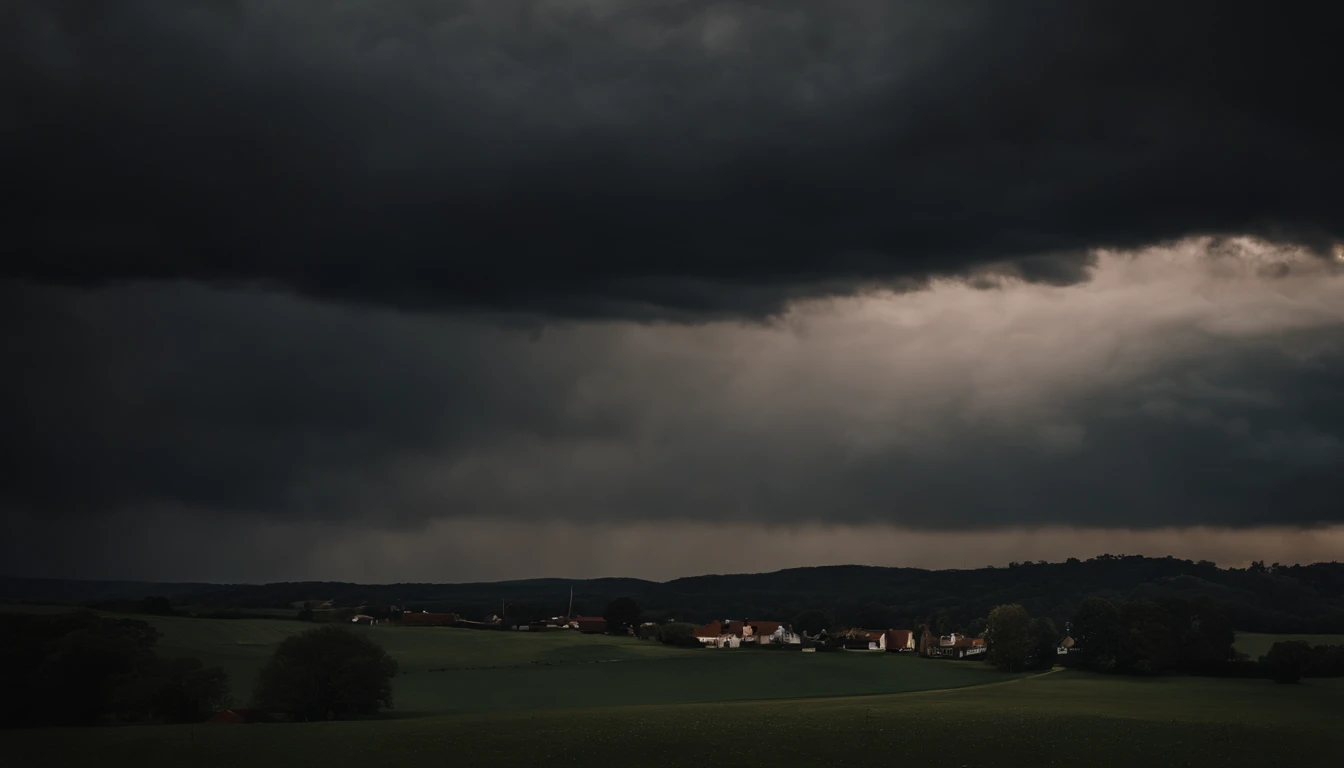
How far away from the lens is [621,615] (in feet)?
611

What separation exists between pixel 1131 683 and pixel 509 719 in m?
62.6

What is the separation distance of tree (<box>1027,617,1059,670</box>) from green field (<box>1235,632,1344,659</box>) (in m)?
19.8

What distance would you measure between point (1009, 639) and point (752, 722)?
68899 millimetres

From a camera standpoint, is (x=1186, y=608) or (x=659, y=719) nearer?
(x=659, y=719)

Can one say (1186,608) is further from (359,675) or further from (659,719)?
(359,675)

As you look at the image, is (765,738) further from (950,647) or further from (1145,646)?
(950,647)

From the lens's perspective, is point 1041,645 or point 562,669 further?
point 1041,645

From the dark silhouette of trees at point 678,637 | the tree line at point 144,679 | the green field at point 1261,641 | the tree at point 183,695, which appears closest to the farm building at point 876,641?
the dark silhouette of trees at point 678,637

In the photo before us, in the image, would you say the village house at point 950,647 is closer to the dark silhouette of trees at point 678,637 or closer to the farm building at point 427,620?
the dark silhouette of trees at point 678,637

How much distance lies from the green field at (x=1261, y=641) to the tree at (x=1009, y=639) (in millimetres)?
23590

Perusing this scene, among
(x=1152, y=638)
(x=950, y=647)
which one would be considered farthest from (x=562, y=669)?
(x=950, y=647)

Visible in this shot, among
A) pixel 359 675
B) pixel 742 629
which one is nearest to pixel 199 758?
pixel 359 675

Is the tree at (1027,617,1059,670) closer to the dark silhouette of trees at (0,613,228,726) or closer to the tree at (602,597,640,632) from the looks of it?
the tree at (602,597,640,632)

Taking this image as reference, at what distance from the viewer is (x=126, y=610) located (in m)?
151
